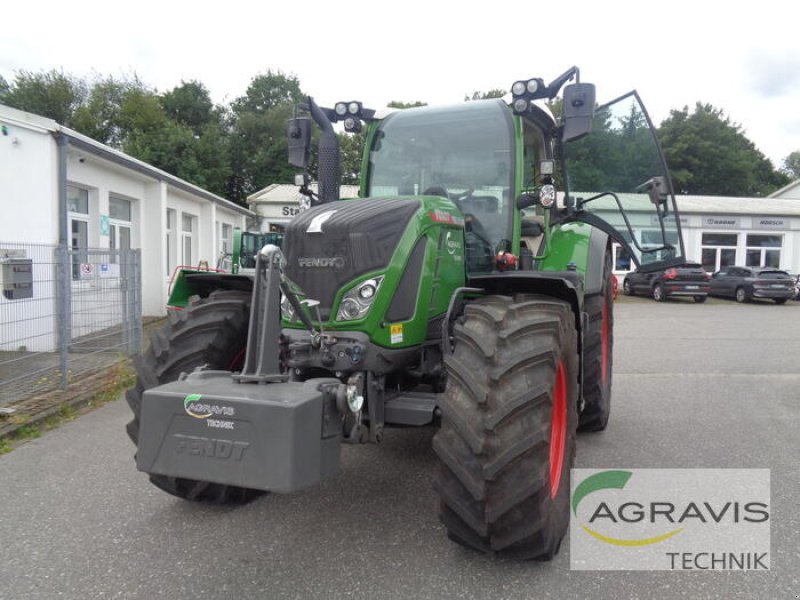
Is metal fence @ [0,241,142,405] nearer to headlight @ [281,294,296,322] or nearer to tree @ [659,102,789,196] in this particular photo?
headlight @ [281,294,296,322]

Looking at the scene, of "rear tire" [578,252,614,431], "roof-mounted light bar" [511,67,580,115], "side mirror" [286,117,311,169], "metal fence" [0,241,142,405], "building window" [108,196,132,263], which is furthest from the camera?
"building window" [108,196,132,263]

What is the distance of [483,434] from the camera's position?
2703 millimetres

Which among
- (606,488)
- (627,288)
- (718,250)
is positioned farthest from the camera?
(718,250)

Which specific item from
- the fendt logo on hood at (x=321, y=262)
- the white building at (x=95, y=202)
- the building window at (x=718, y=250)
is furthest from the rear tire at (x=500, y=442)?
the building window at (x=718, y=250)

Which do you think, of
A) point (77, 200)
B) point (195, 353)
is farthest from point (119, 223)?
point (195, 353)

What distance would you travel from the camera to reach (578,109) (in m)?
3.79

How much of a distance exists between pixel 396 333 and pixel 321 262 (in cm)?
55

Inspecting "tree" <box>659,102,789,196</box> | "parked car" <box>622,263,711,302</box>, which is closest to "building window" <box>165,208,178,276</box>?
"parked car" <box>622,263,711,302</box>

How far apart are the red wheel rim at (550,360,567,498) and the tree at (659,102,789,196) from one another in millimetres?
43017

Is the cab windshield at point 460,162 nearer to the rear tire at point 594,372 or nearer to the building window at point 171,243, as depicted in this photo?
the rear tire at point 594,372

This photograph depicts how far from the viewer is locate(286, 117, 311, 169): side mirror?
440cm

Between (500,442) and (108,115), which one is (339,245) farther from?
(108,115)

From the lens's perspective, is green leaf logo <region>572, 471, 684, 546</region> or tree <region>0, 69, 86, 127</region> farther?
→ tree <region>0, 69, 86, 127</region>

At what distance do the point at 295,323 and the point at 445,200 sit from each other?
1227mm
